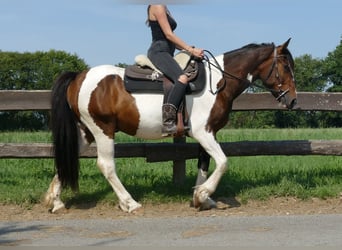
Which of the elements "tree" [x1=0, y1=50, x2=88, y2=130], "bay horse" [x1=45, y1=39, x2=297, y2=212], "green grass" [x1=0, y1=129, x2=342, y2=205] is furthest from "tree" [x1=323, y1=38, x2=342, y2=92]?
"bay horse" [x1=45, y1=39, x2=297, y2=212]

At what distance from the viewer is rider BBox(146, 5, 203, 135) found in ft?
22.8

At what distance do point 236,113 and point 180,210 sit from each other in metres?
15.0

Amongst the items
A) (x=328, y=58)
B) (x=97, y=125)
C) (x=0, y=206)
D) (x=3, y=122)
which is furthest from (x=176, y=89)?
(x=328, y=58)

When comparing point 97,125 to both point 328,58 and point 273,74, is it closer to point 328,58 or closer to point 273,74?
point 273,74

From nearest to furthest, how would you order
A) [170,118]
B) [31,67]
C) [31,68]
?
[170,118], [31,68], [31,67]

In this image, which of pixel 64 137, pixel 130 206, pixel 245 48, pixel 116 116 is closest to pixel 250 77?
pixel 245 48

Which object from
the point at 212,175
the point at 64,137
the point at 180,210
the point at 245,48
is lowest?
the point at 180,210

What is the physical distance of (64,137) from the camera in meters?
7.21

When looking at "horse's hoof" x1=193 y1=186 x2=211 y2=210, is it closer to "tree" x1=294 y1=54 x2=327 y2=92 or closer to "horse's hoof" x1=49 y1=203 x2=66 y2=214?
"horse's hoof" x1=49 y1=203 x2=66 y2=214

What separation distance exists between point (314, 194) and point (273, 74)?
1831 millimetres

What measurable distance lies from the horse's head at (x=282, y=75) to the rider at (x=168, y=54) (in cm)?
109

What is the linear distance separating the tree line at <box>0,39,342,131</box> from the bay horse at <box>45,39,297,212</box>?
7481 mm

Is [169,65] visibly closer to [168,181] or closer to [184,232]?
[168,181]

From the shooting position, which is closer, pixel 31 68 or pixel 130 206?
pixel 130 206
